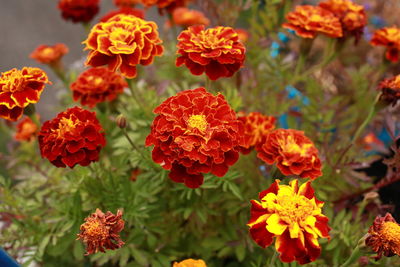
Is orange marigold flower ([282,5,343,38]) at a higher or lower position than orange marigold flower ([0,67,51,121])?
lower

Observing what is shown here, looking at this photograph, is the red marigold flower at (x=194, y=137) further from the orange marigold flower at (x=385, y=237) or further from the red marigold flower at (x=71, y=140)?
the orange marigold flower at (x=385, y=237)

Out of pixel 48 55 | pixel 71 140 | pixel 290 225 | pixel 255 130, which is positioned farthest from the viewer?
pixel 48 55

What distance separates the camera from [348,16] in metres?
0.99

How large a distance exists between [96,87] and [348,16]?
632 millimetres

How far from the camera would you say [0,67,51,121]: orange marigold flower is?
27.9 inches

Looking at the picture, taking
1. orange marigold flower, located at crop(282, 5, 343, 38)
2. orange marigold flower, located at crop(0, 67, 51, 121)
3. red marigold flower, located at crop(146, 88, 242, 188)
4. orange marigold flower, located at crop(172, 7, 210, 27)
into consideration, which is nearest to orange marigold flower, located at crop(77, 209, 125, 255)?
red marigold flower, located at crop(146, 88, 242, 188)

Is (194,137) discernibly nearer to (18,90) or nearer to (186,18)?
(18,90)

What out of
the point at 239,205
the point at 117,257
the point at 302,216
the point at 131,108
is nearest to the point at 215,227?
the point at 239,205

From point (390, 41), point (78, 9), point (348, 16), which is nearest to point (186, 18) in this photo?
point (78, 9)

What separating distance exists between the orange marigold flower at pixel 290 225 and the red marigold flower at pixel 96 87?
501 millimetres

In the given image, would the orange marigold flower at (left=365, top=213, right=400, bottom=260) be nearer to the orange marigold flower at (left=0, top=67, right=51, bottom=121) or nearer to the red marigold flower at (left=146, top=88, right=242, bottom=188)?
the red marigold flower at (left=146, top=88, right=242, bottom=188)

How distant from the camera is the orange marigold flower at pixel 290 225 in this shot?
57cm

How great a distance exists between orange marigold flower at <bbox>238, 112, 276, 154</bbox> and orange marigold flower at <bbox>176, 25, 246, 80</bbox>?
0.15 m

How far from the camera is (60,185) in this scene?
3.36 feet
